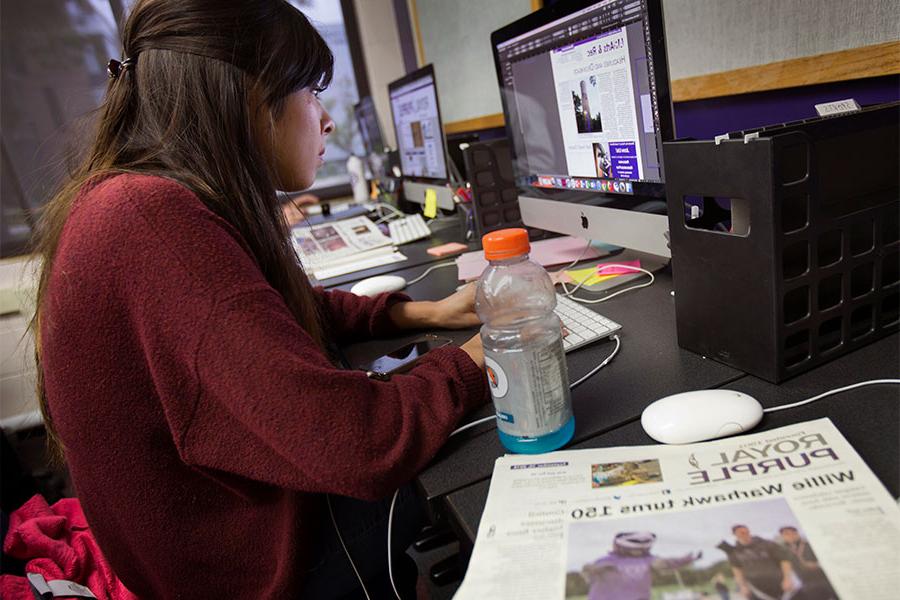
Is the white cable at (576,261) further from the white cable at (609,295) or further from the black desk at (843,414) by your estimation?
the black desk at (843,414)

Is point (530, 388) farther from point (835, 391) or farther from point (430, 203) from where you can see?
point (430, 203)

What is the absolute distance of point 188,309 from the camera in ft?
1.82

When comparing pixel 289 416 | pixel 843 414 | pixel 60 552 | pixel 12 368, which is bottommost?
pixel 12 368

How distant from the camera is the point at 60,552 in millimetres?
817

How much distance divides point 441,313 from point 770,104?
2.63 feet

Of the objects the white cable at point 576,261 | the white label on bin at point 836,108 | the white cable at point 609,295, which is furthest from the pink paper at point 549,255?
the white label on bin at point 836,108

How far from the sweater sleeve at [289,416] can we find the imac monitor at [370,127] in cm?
222

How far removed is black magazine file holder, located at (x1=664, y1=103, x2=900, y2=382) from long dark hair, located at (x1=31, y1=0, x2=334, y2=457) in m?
0.50

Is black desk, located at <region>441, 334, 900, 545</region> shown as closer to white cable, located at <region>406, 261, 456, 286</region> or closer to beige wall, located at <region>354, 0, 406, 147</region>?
white cable, located at <region>406, 261, 456, 286</region>

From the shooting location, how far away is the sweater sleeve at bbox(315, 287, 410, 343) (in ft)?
3.49

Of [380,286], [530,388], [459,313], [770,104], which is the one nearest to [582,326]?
[459,313]

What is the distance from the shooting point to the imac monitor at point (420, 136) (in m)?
1.82

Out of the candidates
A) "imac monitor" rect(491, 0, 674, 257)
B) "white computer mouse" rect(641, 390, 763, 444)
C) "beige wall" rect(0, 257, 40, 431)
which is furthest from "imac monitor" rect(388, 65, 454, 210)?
"beige wall" rect(0, 257, 40, 431)

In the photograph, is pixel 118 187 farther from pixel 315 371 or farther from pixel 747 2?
pixel 747 2
